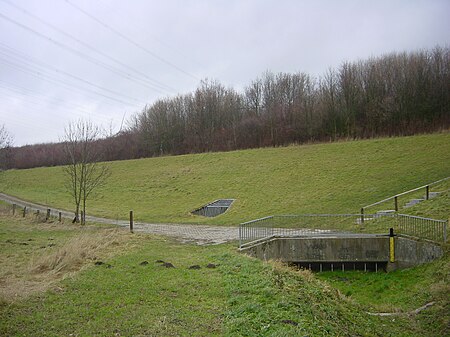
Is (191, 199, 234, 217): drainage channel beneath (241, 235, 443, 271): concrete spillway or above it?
above

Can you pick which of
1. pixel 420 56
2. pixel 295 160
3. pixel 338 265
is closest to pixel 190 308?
pixel 338 265

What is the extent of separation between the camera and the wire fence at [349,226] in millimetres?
16609

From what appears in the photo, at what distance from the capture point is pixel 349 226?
22219 millimetres

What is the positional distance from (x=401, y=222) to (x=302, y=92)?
49939 millimetres

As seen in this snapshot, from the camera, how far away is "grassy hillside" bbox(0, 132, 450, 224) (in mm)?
31250

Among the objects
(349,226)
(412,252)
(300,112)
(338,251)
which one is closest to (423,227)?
(412,252)

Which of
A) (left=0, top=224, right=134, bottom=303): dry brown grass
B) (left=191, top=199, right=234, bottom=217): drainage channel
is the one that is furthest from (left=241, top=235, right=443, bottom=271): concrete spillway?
(left=191, top=199, right=234, bottom=217): drainage channel

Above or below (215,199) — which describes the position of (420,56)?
above

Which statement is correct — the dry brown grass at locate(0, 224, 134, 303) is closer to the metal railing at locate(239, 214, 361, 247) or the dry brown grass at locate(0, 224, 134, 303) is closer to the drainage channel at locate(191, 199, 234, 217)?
the metal railing at locate(239, 214, 361, 247)

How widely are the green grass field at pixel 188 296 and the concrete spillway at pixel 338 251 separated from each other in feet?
3.29

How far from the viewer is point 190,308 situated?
893 centimetres

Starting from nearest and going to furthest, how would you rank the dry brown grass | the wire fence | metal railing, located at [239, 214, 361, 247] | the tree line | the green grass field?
the green grass field < the dry brown grass < the wire fence < metal railing, located at [239, 214, 361, 247] < the tree line

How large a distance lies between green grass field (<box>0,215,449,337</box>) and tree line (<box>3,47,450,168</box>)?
37505 mm

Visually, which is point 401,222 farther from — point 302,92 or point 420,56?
point 302,92
